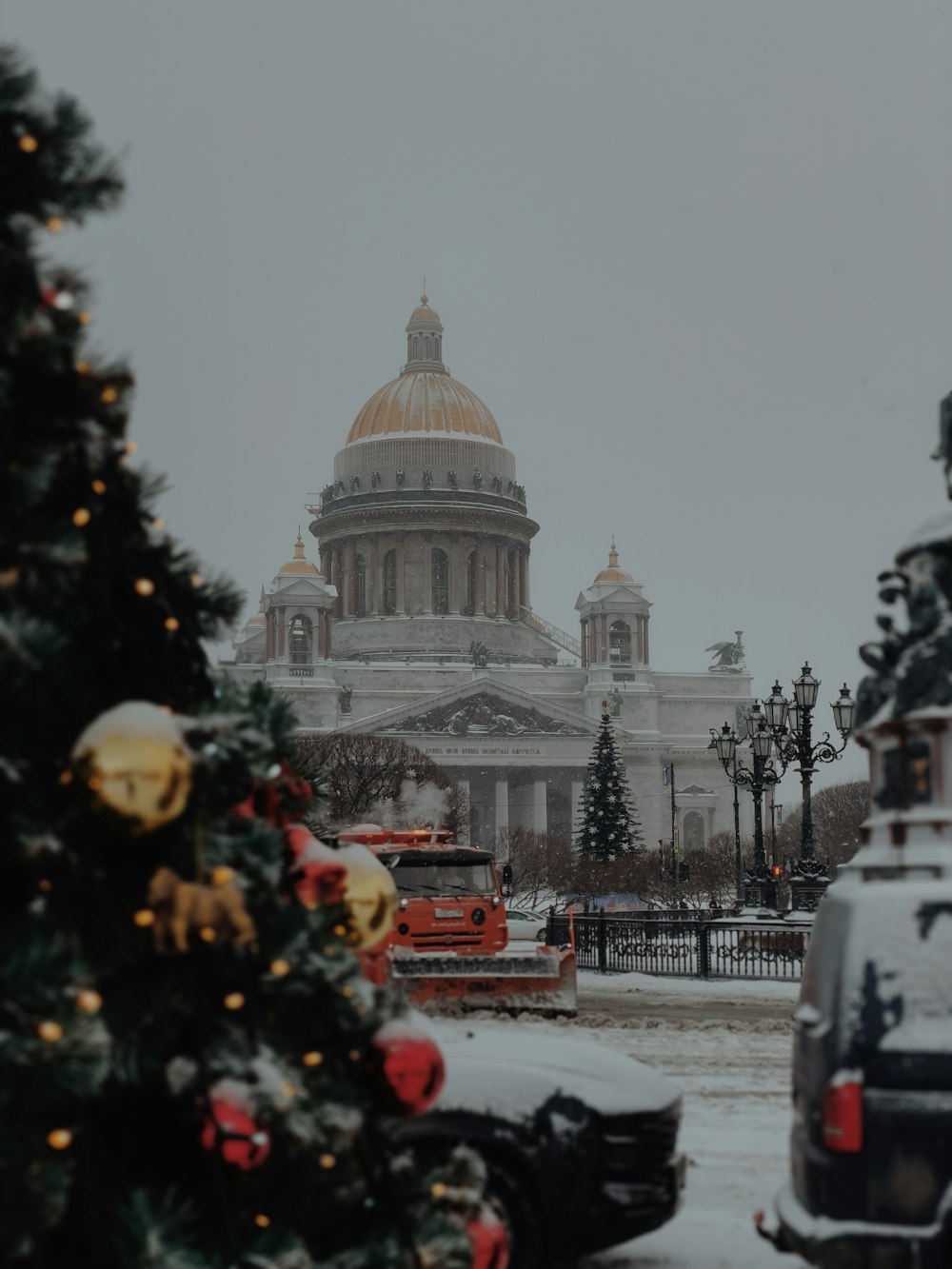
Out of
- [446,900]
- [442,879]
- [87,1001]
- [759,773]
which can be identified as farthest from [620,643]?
[87,1001]

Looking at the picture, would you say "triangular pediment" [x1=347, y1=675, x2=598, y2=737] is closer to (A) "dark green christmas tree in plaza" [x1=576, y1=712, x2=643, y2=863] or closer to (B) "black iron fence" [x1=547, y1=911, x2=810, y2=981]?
(A) "dark green christmas tree in plaza" [x1=576, y1=712, x2=643, y2=863]

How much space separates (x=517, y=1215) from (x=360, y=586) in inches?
4425

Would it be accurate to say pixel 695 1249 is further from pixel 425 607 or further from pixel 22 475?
pixel 425 607

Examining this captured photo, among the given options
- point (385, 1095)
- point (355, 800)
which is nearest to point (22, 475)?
point (385, 1095)

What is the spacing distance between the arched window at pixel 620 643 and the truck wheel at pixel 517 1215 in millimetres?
99888

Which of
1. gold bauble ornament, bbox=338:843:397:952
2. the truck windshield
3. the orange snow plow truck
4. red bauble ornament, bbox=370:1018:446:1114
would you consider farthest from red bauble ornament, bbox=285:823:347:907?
the truck windshield

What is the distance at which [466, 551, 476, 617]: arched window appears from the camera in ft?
378

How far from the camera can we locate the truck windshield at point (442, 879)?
18.6 metres

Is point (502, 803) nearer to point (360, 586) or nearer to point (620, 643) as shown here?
point (620, 643)

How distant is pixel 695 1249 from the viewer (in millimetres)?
7020

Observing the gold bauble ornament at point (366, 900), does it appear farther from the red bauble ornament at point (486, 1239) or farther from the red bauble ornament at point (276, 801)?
the red bauble ornament at point (486, 1239)

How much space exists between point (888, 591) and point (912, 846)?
93 cm

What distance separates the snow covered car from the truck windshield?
1236cm

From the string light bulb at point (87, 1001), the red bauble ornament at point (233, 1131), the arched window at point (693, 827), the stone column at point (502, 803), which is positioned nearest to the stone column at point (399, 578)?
the stone column at point (502, 803)
